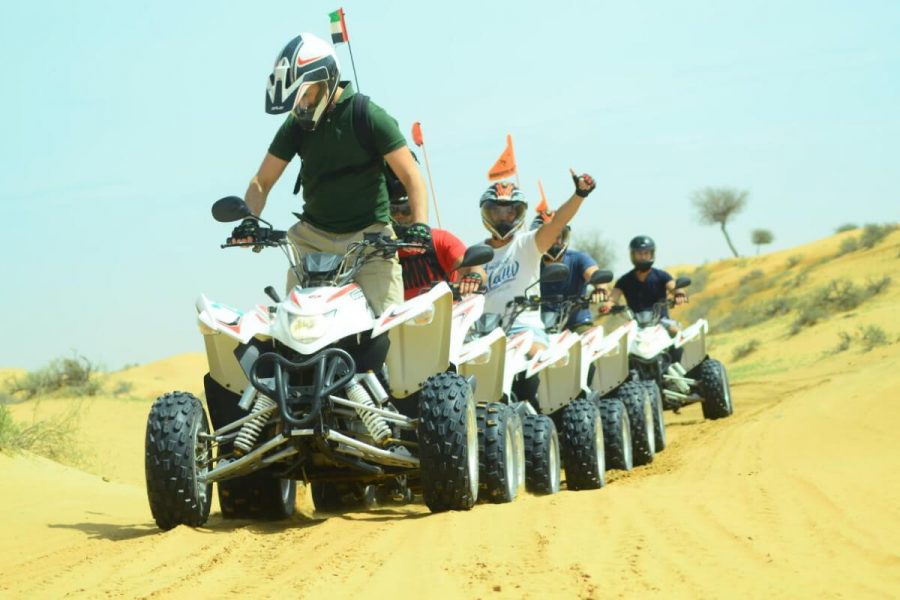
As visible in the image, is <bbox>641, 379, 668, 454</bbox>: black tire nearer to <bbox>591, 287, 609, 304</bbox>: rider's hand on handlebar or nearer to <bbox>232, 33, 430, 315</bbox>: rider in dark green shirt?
<bbox>591, 287, 609, 304</bbox>: rider's hand on handlebar

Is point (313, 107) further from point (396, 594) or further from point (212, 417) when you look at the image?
point (396, 594)

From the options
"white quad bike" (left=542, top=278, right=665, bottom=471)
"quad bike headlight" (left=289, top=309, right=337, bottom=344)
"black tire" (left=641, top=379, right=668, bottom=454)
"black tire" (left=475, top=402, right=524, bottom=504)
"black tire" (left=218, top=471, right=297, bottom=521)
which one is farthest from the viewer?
"black tire" (left=641, top=379, right=668, bottom=454)

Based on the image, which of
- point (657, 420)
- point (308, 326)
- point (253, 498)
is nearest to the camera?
point (308, 326)

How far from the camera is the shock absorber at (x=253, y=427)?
23.3ft

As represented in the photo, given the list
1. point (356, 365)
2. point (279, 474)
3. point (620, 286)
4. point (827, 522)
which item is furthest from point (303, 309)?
point (620, 286)

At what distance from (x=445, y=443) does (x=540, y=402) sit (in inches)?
153

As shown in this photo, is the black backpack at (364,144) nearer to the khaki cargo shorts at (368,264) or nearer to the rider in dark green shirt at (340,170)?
the rider in dark green shirt at (340,170)

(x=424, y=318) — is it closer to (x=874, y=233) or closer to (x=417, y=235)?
(x=417, y=235)

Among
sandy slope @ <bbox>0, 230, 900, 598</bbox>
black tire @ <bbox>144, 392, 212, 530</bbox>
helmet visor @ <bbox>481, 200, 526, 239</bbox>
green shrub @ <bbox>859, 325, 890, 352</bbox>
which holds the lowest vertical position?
sandy slope @ <bbox>0, 230, 900, 598</bbox>

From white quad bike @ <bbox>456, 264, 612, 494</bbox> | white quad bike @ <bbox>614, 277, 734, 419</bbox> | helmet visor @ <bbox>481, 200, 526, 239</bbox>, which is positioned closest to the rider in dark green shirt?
white quad bike @ <bbox>456, 264, 612, 494</bbox>

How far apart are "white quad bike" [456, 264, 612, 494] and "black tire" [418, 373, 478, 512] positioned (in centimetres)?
68

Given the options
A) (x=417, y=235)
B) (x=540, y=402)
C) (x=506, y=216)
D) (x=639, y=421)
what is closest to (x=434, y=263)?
(x=506, y=216)

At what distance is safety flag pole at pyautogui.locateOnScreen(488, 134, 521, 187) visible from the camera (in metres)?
14.3

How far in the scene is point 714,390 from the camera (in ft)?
54.3
